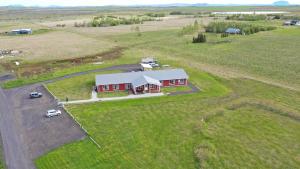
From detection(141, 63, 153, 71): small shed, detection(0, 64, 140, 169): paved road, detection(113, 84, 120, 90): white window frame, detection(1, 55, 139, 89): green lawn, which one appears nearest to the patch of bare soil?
detection(1, 55, 139, 89): green lawn

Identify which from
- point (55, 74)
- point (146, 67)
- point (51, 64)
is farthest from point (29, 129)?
point (51, 64)

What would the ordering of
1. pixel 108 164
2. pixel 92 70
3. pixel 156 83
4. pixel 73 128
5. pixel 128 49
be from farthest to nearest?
pixel 128 49 → pixel 92 70 → pixel 156 83 → pixel 73 128 → pixel 108 164

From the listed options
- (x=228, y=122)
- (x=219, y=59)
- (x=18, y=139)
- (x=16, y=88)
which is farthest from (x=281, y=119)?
(x=16, y=88)

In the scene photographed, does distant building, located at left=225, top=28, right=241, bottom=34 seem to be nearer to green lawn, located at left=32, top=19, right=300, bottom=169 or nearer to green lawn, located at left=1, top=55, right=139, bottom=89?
green lawn, located at left=32, top=19, right=300, bottom=169

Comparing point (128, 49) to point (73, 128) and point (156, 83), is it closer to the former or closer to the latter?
point (156, 83)

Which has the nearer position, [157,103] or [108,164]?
[108,164]

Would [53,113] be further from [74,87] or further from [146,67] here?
[146,67]

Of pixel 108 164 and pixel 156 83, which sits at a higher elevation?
pixel 156 83
